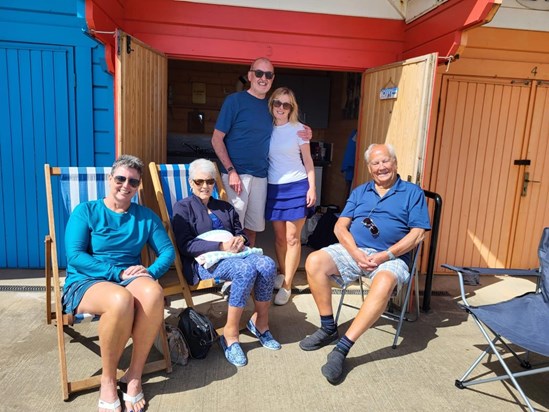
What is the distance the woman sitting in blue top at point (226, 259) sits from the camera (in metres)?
2.65

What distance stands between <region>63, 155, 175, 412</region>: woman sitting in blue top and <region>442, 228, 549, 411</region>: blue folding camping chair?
1694mm

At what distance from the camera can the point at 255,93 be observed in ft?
11.2

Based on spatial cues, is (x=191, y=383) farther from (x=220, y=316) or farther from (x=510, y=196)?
(x=510, y=196)

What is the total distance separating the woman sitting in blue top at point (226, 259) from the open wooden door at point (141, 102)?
2.02 feet

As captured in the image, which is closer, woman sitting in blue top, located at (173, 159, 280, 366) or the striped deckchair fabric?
woman sitting in blue top, located at (173, 159, 280, 366)

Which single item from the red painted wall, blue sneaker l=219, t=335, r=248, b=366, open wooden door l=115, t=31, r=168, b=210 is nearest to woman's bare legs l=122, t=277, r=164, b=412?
blue sneaker l=219, t=335, r=248, b=366

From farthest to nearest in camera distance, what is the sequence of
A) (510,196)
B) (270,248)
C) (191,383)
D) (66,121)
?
(270,248) < (510,196) < (66,121) < (191,383)

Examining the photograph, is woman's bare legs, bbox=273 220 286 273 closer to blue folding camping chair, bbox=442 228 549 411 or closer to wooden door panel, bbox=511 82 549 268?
blue folding camping chair, bbox=442 228 549 411

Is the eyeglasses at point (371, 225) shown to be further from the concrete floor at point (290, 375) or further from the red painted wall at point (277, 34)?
the red painted wall at point (277, 34)

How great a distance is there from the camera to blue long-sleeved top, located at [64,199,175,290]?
2389 mm

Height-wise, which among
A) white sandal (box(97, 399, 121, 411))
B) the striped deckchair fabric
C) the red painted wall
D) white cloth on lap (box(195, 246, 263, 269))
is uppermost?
the red painted wall

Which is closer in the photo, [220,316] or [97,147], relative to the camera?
[220,316]

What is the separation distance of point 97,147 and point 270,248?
7.16 feet

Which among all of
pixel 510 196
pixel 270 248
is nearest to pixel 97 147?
pixel 270 248
